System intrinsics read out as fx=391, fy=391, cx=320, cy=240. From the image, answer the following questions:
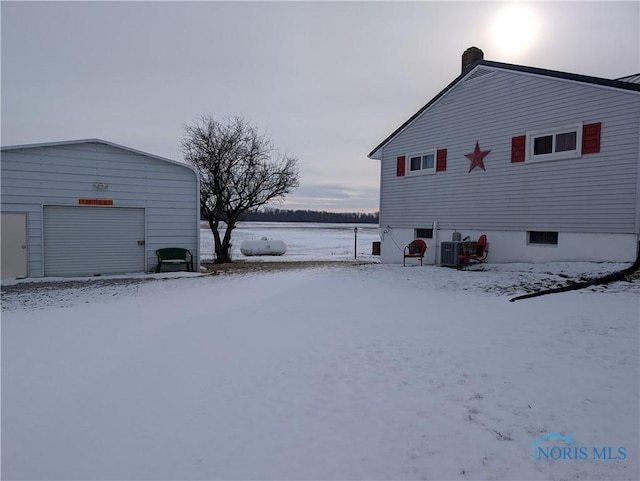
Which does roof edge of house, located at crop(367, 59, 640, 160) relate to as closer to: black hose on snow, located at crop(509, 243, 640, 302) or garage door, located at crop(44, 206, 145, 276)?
black hose on snow, located at crop(509, 243, 640, 302)

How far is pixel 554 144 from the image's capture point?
12.1 meters

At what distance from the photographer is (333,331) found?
632 cm

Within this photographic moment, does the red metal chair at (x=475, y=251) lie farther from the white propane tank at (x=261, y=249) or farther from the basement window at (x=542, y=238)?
the white propane tank at (x=261, y=249)

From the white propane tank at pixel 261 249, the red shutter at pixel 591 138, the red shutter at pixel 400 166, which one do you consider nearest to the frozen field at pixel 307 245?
the white propane tank at pixel 261 249

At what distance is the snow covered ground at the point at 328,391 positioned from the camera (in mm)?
3131

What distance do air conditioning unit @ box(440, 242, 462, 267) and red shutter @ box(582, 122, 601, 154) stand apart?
4.56 meters

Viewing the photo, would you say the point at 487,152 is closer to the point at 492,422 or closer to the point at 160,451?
the point at 492,422

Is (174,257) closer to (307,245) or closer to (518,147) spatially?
(518,147)

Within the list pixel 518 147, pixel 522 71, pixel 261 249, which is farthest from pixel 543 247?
pixel 261 249

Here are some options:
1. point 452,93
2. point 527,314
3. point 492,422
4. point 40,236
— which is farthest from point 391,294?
point 40,236

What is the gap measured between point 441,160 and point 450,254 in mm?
4036

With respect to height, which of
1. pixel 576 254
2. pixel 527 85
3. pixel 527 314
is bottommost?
pixel 527 314

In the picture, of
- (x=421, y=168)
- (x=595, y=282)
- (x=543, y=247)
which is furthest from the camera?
(x=421, y=168)

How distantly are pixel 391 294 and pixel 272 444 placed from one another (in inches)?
250
